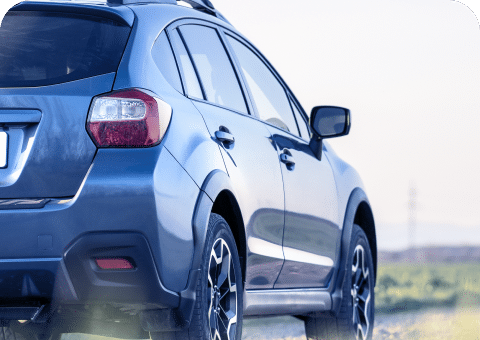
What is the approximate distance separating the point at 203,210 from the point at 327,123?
2316 millimetres

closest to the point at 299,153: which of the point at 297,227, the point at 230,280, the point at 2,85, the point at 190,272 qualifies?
the point at 297,227

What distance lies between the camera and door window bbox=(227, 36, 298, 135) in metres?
5.20

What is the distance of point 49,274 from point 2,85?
34.5 inches

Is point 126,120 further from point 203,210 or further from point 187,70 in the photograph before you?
point 187,70

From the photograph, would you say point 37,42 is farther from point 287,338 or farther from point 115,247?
point 287,338

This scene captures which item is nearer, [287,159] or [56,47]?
[56,47]

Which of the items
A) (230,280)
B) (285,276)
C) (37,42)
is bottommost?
(285,276)

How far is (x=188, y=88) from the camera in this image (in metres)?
4.14

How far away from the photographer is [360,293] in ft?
21.2

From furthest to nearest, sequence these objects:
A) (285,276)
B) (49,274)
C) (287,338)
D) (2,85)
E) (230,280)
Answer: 1. (287,338)
2. (285,276)
3. (230,280)
4. (2,85)
5. (49,274)

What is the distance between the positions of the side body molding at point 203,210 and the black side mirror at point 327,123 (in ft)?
6.63

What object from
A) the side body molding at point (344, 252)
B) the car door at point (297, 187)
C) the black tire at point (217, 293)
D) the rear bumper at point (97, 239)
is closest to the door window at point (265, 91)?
the car door at point (297, 187)

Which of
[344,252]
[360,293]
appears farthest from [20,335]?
[360,293]

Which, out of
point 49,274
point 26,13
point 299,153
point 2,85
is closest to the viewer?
point 49,274
